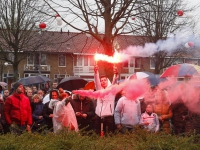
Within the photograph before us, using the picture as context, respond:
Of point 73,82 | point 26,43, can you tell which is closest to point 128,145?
point 73,82

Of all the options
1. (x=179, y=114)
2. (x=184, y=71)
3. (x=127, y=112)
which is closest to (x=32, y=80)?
(x=184, y=71)

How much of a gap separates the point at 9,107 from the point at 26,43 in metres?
16.6

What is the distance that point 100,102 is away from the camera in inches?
426

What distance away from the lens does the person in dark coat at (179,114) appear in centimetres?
1062

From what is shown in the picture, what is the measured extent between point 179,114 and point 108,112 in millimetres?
1727

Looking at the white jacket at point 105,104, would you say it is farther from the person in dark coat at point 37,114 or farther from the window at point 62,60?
the window at point 62,60

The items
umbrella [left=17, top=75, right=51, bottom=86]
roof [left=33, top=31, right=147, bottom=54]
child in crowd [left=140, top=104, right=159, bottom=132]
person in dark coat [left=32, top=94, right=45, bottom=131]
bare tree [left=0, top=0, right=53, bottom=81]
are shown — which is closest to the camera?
child in crowd [left=140, top=104, right=159, bottom=132]

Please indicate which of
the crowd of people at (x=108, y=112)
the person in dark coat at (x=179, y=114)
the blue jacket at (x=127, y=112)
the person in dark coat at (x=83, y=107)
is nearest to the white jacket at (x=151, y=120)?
the crowd of people at (x=108, y=112)

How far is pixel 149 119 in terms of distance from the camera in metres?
10.5

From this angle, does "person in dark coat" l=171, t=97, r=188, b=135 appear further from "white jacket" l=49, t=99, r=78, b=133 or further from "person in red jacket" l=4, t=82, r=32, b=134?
"person in red jacket" l=4, t=82, r=32, b=134

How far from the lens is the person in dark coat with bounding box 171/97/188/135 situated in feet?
34.8

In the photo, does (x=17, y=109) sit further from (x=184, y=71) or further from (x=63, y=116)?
(x=184, y=71)

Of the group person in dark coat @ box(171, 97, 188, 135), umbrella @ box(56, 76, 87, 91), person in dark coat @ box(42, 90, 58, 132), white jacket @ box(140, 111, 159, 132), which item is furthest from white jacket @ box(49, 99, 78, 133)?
umbrella @ box(56, 76, 87, 91)

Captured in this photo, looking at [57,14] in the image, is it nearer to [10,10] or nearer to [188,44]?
[188,44]
